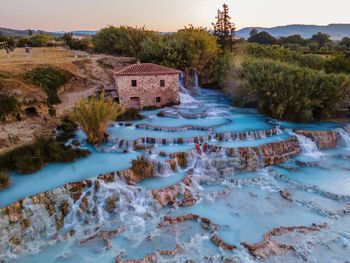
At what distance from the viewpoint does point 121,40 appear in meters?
34.1

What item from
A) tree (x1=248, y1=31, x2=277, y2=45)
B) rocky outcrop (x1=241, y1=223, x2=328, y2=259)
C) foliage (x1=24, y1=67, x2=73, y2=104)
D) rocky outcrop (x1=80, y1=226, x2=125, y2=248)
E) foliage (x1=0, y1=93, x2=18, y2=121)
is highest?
tree (x1=248, y1=31, x2=277, y2=45)

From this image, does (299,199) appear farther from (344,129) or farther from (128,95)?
(128,95)

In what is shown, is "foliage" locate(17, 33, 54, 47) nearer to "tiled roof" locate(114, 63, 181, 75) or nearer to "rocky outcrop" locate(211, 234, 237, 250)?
"tiled roof" locate(114, 63, 181, 75)

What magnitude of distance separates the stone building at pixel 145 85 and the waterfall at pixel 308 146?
11301 millimetres

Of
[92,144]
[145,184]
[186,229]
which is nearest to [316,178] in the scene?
[186,229]

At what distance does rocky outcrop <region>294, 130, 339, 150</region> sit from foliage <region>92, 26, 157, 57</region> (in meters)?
22.7

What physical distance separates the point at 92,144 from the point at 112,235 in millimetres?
7003

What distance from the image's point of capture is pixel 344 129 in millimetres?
16641

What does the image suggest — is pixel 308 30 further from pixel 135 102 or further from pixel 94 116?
pixel 94 116

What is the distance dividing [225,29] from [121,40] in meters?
15.0

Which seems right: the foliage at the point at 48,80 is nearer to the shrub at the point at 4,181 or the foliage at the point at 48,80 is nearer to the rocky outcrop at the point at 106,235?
the shrub at the point at 4,181

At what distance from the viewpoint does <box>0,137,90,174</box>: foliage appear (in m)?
11.7

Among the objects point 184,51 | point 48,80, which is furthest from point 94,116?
point 184,51

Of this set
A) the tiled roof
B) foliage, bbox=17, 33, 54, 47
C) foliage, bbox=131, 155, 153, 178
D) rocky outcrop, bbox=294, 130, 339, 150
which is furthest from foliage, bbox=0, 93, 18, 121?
foliage, bbox=17, 33, 54, 47
